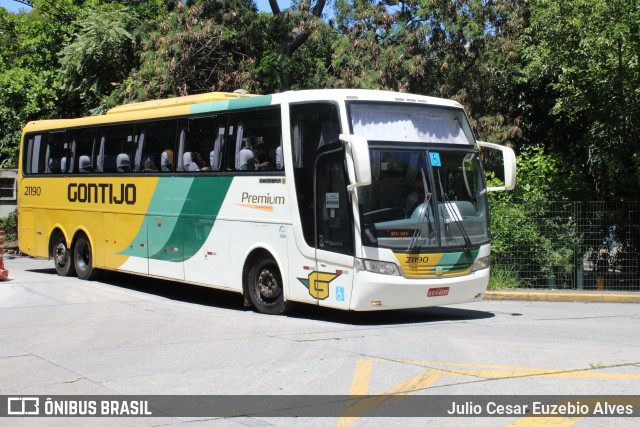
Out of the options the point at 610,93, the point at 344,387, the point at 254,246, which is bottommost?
the point at 344,387

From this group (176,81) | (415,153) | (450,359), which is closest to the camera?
(450,359)

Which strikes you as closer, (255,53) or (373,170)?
(373,170)

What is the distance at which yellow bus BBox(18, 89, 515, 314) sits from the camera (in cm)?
1140

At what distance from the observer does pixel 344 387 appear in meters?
7.79

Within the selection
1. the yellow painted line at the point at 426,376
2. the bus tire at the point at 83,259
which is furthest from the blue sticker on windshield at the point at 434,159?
the bus tire at the point at 83,259

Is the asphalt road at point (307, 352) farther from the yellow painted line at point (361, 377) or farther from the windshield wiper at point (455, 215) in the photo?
the windshield wiper at point (455, 215)

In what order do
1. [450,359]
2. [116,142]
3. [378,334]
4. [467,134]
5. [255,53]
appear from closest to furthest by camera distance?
[450,359]
[378,334]
[467,134]
[116,142]
[255,53]

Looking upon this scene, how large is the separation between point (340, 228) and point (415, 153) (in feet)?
5.09

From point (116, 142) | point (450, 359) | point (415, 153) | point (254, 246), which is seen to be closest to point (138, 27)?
point (116, 142)

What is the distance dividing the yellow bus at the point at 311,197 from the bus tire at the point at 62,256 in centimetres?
263

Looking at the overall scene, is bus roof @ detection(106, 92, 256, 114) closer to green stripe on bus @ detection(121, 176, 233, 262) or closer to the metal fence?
green stripe on bus @ detection(121, 176, 233, 262)

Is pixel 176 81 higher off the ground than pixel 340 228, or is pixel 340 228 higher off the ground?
pixel 176 81

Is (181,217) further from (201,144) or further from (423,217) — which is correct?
(423,217)

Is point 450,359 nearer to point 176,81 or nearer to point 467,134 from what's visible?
point 467,134
